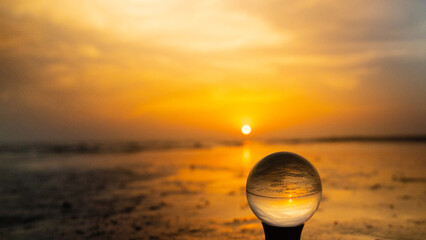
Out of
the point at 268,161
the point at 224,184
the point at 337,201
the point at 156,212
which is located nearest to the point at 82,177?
the point at 224,184

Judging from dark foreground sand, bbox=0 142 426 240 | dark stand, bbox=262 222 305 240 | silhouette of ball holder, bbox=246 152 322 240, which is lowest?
dark foreground sand, bbox=0 142 426 240

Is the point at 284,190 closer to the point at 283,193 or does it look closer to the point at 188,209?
the point at 283,193

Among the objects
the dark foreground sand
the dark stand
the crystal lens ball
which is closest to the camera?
the crystal lens ball

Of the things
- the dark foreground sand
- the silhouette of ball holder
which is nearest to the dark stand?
the silhouette of ball holder

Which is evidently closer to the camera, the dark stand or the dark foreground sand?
the dark stand

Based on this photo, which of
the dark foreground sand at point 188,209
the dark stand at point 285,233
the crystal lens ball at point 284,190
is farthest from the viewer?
the dark foreground sand at point 188,209

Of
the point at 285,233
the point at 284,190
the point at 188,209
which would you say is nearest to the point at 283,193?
the point at 284,190

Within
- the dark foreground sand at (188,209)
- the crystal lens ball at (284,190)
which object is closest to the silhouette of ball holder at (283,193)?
the crystal lens ball at (284,190)

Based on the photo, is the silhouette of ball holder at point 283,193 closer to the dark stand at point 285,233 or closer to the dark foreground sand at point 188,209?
the dark stand at point 285,233

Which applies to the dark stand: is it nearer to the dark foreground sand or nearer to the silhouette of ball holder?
the silhouette of ball holder
